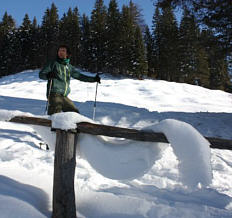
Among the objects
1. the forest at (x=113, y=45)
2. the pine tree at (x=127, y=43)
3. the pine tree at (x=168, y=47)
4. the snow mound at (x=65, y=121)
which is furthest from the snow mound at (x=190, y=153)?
the pine tree at (x=168, y=47)

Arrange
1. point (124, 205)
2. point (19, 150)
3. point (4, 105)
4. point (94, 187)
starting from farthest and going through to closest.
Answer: point (4, 105)
point (19, 150)
point (94, 187)
point (124, 205)

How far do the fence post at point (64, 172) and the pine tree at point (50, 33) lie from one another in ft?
143

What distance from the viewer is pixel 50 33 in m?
42.9

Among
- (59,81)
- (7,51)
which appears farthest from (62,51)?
(7,51)

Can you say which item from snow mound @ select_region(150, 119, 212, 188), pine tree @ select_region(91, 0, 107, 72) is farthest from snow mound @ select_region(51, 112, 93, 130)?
pine tree @ select_region(91, 0, 107, 72)

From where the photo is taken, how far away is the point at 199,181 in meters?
2.08

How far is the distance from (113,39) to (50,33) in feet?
52.9

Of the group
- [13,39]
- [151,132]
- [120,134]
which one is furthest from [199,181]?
[13,39]

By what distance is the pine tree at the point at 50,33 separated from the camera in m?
42.7

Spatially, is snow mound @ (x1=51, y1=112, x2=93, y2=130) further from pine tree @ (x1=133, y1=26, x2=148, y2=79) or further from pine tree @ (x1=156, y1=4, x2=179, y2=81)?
pine tree @ (x1=156, y1=4, x2=179, y2=81)

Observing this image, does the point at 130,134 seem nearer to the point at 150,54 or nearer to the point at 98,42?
the point at 98,42

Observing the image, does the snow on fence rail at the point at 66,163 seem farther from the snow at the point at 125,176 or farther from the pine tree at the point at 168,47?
the pine tree at the point at 168,47

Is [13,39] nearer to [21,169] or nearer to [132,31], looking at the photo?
[132,31]

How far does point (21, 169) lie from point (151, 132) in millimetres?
3082
